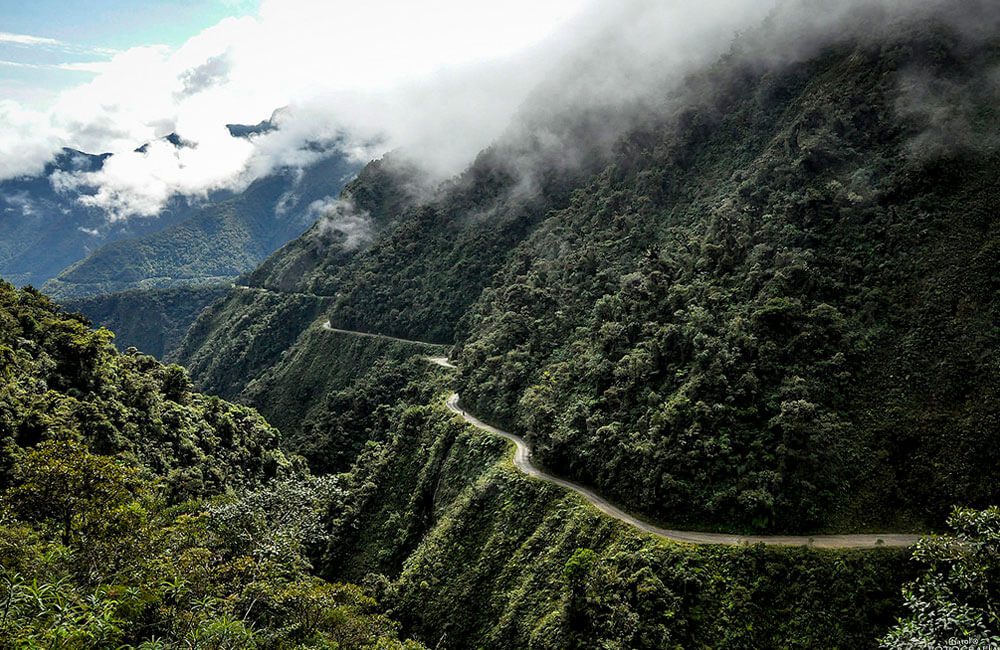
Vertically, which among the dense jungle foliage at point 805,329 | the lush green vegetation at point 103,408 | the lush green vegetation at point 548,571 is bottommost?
the lush green vegetation at point 548,571

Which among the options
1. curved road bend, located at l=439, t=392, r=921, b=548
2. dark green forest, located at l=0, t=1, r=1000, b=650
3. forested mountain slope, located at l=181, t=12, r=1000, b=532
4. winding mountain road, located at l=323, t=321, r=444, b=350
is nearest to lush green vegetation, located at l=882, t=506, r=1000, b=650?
dark green forest, located at l=0, t=1, r=1000, b=650

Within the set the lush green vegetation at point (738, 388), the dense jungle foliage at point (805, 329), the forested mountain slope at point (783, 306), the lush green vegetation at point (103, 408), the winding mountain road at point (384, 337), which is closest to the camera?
the lush green vegetation at point (738, 388)

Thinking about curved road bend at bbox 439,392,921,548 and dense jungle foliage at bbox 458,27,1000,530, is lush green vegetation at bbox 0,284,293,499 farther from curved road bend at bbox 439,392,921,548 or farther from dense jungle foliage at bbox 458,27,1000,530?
curved road bend at bbox 439,392,921,548

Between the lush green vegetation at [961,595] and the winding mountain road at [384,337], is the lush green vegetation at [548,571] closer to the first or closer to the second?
the lush green vegetation at [961,595]

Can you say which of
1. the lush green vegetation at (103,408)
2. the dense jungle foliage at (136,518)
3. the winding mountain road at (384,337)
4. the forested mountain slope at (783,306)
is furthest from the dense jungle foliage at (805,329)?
the lush green vegetation at (103,408)

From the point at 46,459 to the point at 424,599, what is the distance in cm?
4187

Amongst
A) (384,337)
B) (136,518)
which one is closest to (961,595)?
(136,518)

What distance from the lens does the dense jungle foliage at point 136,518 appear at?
28.5 metres

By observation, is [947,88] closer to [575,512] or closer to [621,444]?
[621,444]

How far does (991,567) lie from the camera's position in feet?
93.2

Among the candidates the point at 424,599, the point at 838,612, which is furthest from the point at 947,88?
the point at 424,599

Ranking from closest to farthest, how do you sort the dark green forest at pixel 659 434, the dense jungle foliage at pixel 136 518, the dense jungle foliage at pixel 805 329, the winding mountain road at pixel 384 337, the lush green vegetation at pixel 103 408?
the dense jungle foliage at pixel 136 518
the dark green forest at pixel 659 434
the dense jungle foliage at pixel 805 329
the lush green vegetation at pixel 103 408
the winding mountain road at pixel 384 337

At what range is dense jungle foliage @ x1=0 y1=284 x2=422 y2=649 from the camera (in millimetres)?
28500

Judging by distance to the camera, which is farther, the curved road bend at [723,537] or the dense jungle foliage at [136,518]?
the curved road bend at [723,537]
